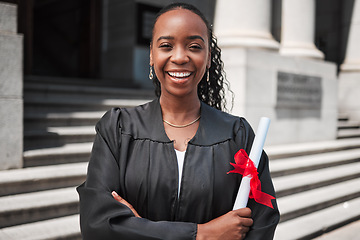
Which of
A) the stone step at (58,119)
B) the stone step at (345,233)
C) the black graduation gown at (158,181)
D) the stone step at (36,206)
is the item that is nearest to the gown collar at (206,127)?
the black graduation gown at (158,181)

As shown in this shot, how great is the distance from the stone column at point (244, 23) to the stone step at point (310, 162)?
6.32ft

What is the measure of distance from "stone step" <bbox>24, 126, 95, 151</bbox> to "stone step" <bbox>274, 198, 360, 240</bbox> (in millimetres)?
2512

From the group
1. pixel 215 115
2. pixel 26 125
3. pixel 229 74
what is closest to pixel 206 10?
pixel 229 74

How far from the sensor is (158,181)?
5.15 feet

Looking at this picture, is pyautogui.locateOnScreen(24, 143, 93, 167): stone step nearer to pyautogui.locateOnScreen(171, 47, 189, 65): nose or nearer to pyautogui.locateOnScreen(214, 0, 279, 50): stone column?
pyautogui.locateOnScreen(171, 47, 189, 65): nose

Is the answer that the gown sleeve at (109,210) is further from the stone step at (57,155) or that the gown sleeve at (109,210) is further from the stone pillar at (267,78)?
the stone pillar at (267,78)

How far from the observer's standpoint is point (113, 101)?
5605 mm

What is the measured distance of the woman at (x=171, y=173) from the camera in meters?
1.50

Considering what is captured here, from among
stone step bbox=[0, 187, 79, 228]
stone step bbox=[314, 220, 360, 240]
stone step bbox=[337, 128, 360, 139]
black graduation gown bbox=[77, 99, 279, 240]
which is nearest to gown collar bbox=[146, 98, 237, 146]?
black graduation gown bbox=[77, 99, 279, 240]

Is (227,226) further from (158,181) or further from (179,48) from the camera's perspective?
(179,48)

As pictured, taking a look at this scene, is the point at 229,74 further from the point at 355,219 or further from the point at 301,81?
the point at 355,219

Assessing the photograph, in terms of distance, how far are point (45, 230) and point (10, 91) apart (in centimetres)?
138

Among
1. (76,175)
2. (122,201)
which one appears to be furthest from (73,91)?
(122,201)

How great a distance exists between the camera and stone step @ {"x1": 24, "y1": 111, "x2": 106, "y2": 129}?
177 inches
